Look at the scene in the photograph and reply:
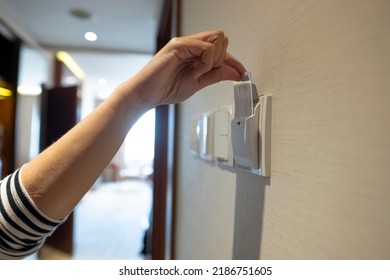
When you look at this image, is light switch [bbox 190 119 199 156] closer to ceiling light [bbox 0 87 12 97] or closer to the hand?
the hand

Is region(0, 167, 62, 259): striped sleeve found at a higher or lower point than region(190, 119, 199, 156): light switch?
lower

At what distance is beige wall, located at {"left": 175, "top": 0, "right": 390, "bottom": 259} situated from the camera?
0.15 m

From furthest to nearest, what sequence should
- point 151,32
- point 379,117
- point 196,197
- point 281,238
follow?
point 151,32 < point 196,197 < point 281,238 < point 379,117

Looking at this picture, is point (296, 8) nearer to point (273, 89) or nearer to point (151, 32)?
point (273, 89)

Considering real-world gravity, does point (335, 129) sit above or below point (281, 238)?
above

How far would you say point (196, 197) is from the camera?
0.60 meters

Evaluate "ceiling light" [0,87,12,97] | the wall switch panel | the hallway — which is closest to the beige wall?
the wall switch panel

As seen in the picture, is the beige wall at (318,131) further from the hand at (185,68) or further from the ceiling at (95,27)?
the ceiling at (95,27)

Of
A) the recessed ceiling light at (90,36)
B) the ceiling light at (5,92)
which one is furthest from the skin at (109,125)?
the ceiling light at (5,92)

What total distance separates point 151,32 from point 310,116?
1.96 feet

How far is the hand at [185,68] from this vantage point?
307mm

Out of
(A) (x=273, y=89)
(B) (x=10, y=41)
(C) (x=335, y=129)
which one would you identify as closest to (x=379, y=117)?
(C) (x=335, y=129)

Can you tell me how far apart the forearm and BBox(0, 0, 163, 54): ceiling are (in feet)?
1.11

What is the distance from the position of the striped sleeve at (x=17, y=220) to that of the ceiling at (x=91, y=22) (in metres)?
0.41
